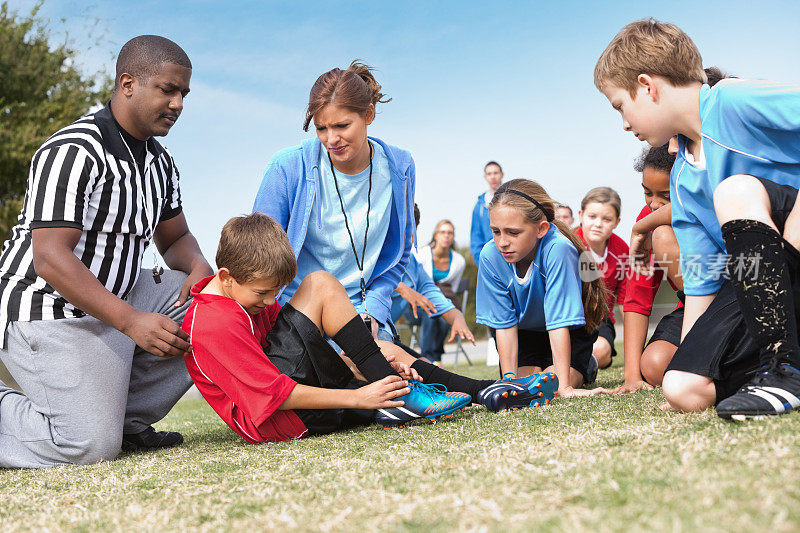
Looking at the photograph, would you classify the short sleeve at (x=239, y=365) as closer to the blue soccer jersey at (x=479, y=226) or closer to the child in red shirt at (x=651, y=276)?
the child in red shirt at (x=651, y=276)

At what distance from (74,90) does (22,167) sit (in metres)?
2.67

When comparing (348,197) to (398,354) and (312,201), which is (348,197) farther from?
(398,354)

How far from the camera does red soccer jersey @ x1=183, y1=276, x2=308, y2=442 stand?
245 cm

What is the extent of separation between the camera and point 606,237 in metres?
5.06

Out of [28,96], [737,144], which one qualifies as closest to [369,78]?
[737,144]

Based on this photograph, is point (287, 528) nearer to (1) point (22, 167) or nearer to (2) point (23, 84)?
(1) point (22, 167)

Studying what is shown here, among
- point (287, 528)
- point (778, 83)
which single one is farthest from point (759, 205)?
point (287, 528)

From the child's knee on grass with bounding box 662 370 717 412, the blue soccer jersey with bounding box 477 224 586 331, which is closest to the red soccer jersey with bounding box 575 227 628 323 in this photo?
the blue soccer jersey with bounding box 477 224 586 331

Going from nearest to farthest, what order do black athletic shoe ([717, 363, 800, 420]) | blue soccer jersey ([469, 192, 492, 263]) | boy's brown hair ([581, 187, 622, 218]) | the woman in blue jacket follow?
black athletic shoe ([717, 363, 800, 420]), the woman in blue jacket, boy's brown hair ([581, 187, 622, 218]), blue soccer jersey ([469, 192, 492, 263])

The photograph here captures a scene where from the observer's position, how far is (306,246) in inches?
Result: 142

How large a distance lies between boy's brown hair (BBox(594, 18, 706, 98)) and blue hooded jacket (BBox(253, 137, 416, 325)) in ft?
4.59

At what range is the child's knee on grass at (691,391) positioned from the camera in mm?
2303

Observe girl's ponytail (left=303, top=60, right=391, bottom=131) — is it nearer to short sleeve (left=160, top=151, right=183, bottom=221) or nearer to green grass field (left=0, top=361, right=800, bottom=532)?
short sleeve (left=160, top=151, right=183, bottom=221)

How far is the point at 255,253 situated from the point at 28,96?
17.3 metres
